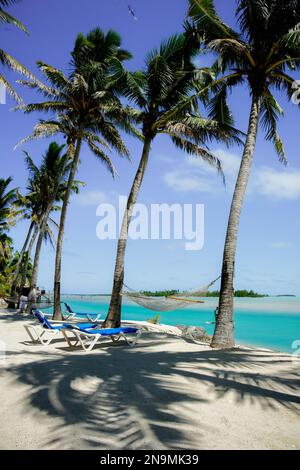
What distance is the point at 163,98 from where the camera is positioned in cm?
1170

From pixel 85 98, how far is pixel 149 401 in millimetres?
12616

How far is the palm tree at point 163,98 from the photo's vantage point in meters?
11.2

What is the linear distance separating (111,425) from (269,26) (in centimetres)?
946

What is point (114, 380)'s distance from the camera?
506 centimetres

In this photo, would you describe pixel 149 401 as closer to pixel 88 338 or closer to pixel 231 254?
pixel 88 338

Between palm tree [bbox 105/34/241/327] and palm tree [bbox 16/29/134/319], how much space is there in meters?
1.20

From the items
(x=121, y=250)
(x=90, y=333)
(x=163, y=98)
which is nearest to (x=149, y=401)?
(x=90, y=333)

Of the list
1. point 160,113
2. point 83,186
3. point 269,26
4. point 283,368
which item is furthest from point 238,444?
point 83,186

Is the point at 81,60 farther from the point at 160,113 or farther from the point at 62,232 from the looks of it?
the point at 62,232

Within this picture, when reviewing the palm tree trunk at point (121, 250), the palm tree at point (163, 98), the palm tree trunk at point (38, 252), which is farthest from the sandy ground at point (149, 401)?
the palm tree trunk at point (38, 252)

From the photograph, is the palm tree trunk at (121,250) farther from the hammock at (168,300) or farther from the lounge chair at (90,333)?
the lounge chair at (90,333)

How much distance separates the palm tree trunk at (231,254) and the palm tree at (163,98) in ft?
7.94

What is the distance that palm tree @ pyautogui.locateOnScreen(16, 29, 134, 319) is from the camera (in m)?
13.3

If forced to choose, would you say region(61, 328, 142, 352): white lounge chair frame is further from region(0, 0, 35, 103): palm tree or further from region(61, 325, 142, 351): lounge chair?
region(0, 0, 35, 103): palm tree
